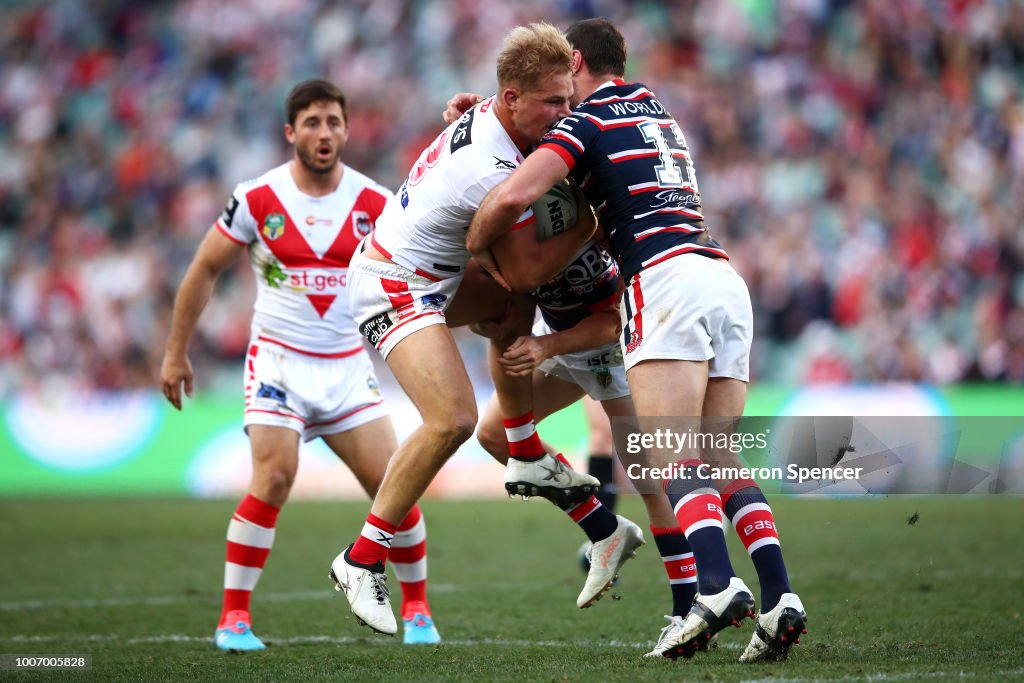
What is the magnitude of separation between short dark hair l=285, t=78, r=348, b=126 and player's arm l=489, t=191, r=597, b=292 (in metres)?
1.97

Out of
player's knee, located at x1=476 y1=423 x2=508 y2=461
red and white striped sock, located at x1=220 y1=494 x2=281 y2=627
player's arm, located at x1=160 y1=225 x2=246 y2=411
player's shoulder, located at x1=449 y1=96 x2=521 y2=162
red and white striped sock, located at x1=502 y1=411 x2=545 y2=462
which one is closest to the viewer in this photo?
player's shoulder, located at x1=449 y1=96 x2=521 y2=162

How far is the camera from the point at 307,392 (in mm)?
6832

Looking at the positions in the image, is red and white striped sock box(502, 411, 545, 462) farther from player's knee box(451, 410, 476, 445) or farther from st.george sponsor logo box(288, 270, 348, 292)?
st.george sponsor logo box(288, 270, 348, 292)

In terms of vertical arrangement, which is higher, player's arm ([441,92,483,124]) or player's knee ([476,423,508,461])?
player's arm ([441,92,483,124])

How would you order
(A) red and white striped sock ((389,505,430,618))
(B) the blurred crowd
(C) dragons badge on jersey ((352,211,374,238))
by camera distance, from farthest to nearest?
(B) the blurred crowd → (C) dragons badge on jersey ((352,211,374,238)) → (A) red and white striped sock ((389,505,430,618))

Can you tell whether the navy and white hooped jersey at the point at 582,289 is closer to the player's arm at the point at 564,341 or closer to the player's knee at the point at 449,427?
the player's arm at the point at 564,341

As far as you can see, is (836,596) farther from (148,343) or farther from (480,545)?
(148,343)

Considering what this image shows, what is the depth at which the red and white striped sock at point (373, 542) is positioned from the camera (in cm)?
554

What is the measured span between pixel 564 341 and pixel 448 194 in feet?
2.88

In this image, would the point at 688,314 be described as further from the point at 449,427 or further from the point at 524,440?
the point at 524,440

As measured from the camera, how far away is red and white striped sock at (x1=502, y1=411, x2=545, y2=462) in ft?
20.0

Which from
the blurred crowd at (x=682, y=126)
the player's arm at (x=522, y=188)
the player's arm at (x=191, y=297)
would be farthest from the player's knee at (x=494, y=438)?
the blurred crowd at (x=682, y=126)

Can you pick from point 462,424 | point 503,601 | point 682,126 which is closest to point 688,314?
point 462,424

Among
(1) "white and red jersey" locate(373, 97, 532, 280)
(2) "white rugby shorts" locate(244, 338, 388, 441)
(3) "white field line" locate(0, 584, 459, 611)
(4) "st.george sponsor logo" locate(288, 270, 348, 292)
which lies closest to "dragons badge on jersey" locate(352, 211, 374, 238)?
(4) "st.george sponsor logo" locate(288, 270, 348, 292)
